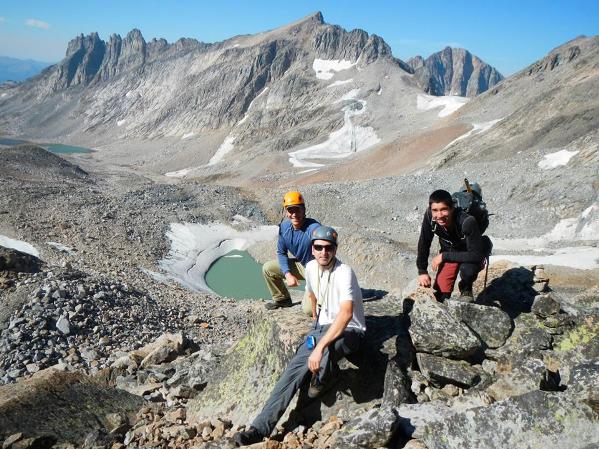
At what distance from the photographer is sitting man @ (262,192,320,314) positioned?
8.59 meters

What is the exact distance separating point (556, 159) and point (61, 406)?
37.9 m

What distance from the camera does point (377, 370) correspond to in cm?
732

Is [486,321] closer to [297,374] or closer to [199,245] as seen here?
[297,374]

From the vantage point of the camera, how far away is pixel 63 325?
49.2 feet

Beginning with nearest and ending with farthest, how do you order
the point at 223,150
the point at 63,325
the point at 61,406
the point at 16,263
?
1. the point at 61,406
2. the point at 63,325
3. the point at 16,263
4. the point at 223,150

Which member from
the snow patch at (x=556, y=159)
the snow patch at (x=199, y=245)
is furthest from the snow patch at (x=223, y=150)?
the snow patch at (x=556, y=159)

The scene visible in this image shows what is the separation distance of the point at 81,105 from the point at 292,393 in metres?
176

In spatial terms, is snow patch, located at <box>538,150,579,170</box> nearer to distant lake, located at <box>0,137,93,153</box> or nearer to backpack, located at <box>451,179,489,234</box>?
backpack, located at <box>451,179,489,234</box>

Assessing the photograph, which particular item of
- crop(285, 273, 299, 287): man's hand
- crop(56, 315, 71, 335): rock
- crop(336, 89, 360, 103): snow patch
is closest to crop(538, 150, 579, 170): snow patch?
crop(285, 273, 299, 287): man's hand

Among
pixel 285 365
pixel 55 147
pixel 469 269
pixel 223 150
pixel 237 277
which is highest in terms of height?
pixel 55 147

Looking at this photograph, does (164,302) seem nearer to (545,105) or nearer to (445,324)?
Answer: (445,324)

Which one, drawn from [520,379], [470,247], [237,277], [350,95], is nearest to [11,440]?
[520,379]

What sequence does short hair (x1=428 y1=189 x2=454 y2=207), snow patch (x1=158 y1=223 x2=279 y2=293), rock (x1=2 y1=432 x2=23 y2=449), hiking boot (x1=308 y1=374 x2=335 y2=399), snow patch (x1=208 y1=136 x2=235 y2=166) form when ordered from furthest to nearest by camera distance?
snow patch (x1=208 y1=136 x2=235 y2=166)
snow patch (x1=158 y1=223 x2=279 y2=293)
rock (x1=2 y1=432 x2=23 y2=449)
short hair (x1=428 y1=189 x2=454 y2=207)
hiking boot (x1=308 y1=374 x2=335 y2=399)

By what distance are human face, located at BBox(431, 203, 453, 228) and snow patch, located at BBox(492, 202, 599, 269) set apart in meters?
17.0
